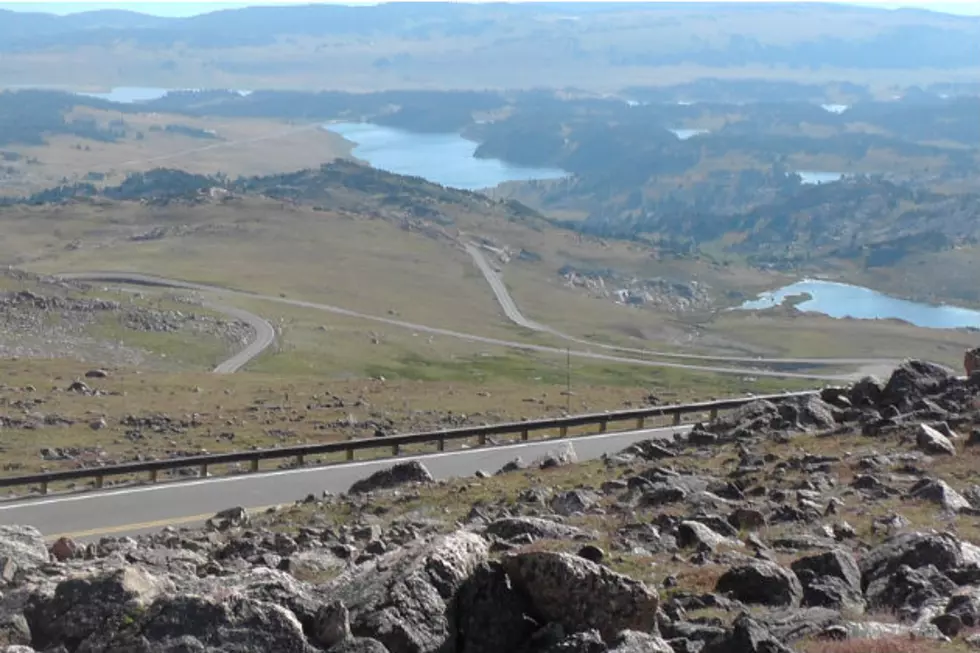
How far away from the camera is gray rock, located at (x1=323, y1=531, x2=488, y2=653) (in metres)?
11.8

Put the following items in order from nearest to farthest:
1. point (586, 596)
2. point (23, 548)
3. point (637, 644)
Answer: point (637, 644)
point (586, 596)
point (23, 548)

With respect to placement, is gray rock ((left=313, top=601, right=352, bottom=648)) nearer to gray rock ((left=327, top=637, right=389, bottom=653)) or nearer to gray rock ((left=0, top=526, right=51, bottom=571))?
gray rock ((left=327, top=637, right=389, bottom=653))

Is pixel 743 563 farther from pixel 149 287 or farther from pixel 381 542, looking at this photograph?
pixel 149 287

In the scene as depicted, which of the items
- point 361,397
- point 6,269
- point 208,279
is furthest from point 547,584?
point 208,279

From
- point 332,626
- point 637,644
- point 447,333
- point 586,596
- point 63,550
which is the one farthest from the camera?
point 447,333

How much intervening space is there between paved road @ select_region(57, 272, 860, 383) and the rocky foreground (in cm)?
10831

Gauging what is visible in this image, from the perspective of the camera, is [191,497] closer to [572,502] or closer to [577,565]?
[572,502]

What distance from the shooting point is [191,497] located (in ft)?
94.2

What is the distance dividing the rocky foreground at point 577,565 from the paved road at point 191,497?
2.90m

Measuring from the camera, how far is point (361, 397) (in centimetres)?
5766

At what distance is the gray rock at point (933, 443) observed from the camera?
2373 centimetres

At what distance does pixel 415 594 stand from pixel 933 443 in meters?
14.5

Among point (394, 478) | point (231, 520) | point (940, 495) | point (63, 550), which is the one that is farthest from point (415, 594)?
point (394, 478)

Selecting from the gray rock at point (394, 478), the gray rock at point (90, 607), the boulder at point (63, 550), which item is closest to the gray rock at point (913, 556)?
the gray rock at point (90, 607)
